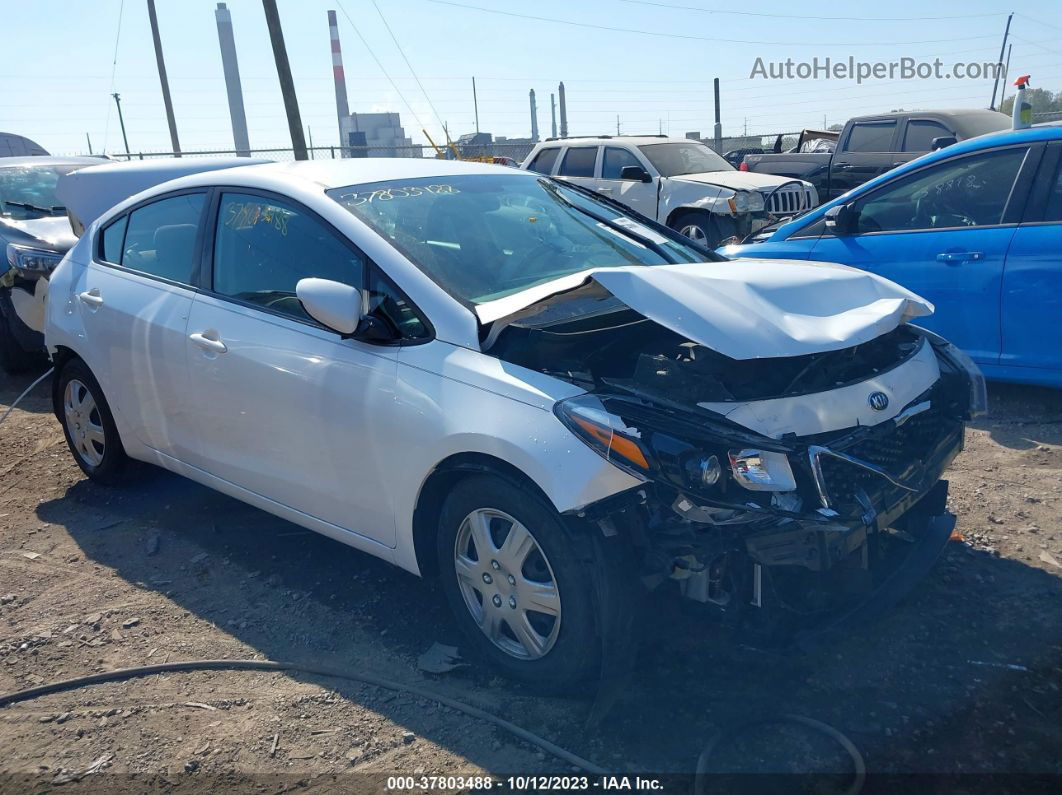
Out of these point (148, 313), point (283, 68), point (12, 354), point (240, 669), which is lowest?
point (240, 669)

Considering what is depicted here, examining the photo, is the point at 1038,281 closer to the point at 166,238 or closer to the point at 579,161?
the point at 166,238

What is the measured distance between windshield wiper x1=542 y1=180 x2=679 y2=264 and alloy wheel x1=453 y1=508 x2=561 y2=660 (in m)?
1.75

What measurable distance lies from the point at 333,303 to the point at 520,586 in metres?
1.21

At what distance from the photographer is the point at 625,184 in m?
12.5

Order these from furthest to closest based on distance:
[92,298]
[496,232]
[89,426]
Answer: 1. [89,426]
2. [92,298]
3. [496,232]

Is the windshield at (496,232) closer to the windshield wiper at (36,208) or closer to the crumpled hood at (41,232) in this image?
the crumpled hood at (41,232)

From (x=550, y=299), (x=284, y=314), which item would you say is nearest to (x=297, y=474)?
(x=284, y=314)

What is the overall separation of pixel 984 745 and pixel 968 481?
7.42 feet

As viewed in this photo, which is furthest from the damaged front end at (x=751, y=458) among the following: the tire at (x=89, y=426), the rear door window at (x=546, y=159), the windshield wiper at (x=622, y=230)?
the rear door window at (x=546, y=159)

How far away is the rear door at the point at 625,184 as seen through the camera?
12.2m

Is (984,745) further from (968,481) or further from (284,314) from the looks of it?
(284,314)

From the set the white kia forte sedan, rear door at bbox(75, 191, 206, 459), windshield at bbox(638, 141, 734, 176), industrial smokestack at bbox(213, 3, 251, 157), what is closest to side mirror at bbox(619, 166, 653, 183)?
windshield at bbox(638, 141, 734, 176)

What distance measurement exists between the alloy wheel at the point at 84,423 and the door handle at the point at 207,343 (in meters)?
1.29

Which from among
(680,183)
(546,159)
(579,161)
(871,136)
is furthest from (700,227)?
(871,136)
